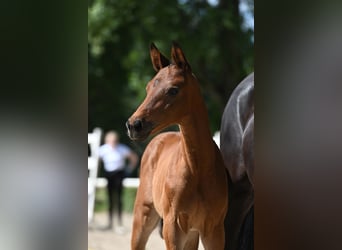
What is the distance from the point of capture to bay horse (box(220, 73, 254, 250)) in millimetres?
2531

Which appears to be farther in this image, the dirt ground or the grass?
the grass

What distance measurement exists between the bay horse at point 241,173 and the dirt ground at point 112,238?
29.2 inches

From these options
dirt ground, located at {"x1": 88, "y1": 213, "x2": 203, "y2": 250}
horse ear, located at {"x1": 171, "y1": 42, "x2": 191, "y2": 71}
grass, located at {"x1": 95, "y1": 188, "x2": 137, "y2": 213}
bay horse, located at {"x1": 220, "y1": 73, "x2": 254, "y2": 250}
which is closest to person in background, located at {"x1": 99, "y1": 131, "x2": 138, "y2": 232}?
dirt ground, located at {"x1": 88, "y1": 213, "x2": 203, "y2": 250}

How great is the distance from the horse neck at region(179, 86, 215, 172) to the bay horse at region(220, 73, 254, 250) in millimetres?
344

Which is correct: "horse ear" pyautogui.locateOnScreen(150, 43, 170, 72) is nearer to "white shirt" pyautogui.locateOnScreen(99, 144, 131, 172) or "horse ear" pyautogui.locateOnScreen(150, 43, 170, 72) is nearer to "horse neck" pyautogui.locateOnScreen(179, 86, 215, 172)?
"horse neck" pyautogui.locateOnScreen(179, 86, 215, 172)

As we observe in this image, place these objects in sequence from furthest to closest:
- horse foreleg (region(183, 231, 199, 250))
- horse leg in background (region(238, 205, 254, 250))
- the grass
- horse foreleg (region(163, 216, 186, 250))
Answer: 1. the grass
2. horse leg in background (region(238, 205, 254, 250))
3. horse foreleg (region(183, 231, 199, 250))
4. horse foreleg (region(163, 216, 186, 250))

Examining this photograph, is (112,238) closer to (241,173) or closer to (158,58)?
(241,173)

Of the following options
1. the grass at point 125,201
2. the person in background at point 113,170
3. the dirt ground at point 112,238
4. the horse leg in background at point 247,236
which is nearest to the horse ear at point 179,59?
the horse leg in background at point 247,236

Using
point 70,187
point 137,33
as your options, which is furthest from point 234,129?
point 137,33

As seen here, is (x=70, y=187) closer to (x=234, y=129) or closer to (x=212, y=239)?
(x=212, y=239)

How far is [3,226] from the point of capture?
2.34 metres

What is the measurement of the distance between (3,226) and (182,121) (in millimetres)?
856

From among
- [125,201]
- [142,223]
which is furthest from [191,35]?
[142,223]

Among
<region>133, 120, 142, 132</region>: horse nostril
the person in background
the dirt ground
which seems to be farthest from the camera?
the person in background
